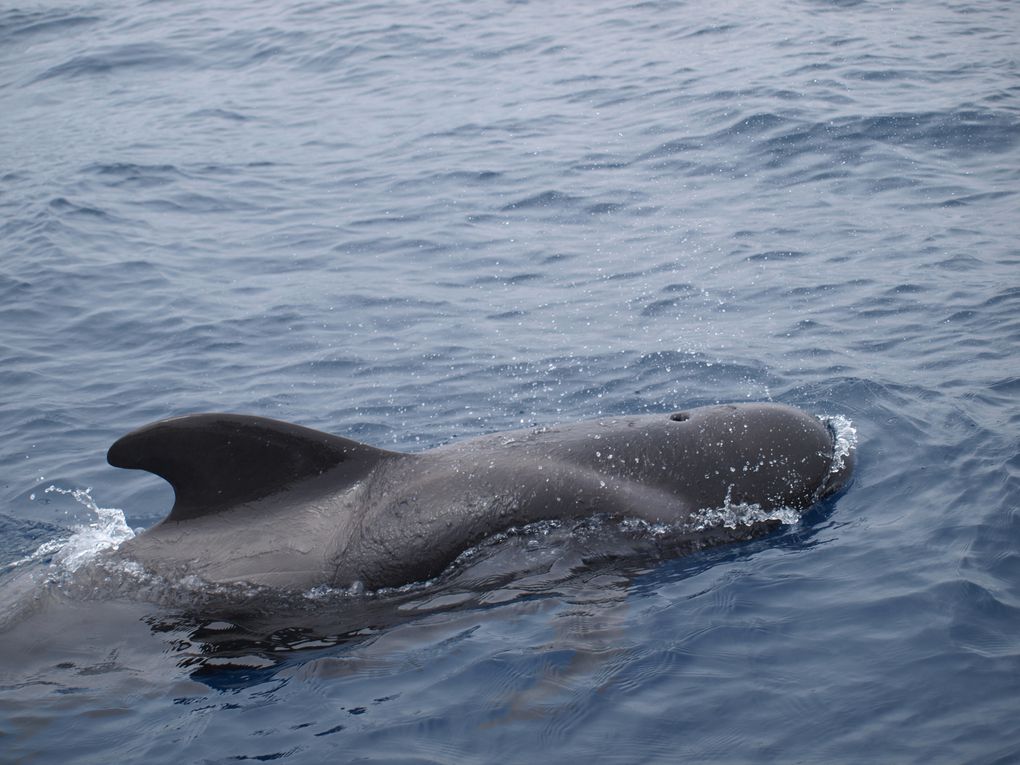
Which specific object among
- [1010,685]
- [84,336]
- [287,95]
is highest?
[287,95]

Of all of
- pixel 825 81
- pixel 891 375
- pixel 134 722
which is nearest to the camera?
pixel 134 722

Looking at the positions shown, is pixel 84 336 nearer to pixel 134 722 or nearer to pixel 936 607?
pixel 134 722

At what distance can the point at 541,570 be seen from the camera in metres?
8.28

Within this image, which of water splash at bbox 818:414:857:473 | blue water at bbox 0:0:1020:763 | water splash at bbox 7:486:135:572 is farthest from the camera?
water splash at bbox 818:414:857:473

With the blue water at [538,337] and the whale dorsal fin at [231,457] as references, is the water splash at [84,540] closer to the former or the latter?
the blue water at [538,337]

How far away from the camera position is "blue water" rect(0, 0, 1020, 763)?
727 centimetres

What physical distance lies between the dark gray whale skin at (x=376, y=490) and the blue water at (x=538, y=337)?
282mm

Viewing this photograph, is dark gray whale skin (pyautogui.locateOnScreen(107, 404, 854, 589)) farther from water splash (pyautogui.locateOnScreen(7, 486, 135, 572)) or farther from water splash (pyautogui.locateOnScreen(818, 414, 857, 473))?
water splash (pyautogui.locateOnScreen(818, 414, 857, 473))

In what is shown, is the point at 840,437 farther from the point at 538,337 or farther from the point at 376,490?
the point at 538,337

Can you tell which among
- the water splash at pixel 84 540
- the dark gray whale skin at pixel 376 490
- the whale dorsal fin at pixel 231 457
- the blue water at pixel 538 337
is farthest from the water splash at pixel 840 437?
the water splash at pixel 84 540

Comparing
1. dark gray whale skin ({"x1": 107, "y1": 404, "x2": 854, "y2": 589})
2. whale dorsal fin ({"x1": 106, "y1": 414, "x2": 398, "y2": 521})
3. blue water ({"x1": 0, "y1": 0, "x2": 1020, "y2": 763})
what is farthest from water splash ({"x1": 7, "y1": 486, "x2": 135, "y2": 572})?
whale dorsal fin ({"x1": 106, "y1": 414, "x2": 398, "y2": 521})

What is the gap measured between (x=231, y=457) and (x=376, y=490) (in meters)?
1.01

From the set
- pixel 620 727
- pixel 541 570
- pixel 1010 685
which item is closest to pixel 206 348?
pixel 541 570

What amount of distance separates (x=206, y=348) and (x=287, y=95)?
41.8ft
